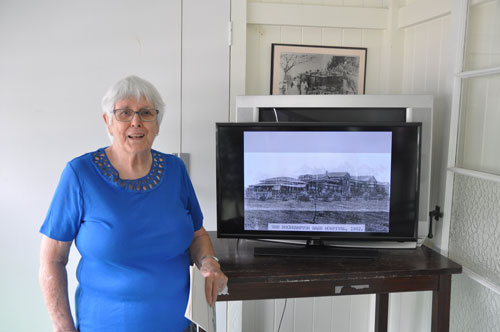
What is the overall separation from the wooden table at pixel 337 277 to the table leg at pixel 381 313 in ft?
1.83

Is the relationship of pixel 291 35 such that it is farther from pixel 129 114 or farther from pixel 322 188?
pixel 129 114

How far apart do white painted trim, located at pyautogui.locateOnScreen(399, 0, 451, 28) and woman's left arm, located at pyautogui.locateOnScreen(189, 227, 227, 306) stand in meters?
1.47

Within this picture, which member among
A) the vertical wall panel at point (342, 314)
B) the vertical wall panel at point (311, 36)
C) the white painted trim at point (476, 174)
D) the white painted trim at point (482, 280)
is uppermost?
the vertical wall panel at point (311, 36)

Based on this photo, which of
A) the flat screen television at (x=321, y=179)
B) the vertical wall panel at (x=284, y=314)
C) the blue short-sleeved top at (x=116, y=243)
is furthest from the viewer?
the vertical wall panel at (x=284, y=314)

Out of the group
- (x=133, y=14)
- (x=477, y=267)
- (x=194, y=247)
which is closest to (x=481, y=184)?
(x=477, y=267)

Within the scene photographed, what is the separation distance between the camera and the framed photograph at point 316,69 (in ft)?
7.64

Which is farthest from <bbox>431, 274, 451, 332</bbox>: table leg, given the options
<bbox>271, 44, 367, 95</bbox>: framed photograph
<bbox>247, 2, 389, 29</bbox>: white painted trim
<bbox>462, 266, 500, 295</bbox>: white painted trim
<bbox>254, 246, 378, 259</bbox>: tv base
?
<bbox>247, 2, 389, 29</bbox>: white painted trim

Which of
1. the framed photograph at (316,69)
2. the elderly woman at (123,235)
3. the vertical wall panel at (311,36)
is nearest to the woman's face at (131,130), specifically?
the elderly woman at (123,235)

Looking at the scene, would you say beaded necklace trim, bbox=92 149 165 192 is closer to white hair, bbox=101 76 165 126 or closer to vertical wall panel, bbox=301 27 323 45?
white hair, bbox=101 76 165 126

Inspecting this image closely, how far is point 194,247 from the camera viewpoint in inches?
60.2

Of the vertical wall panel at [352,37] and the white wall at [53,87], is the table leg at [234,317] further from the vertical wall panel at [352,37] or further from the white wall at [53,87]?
the vertical wall panel at [352,37]

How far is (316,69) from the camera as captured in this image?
2352mm

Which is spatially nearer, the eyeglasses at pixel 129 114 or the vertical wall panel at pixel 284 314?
the eyeglasses at pixel 129 114

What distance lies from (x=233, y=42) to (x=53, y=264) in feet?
4.68
